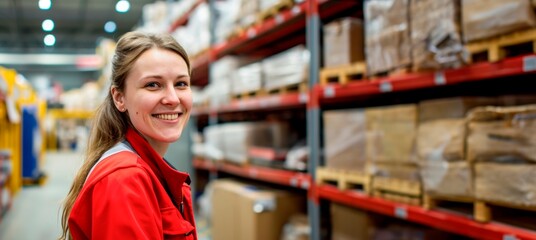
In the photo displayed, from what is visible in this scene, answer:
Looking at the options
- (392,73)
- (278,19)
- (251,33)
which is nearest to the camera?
(392,73)

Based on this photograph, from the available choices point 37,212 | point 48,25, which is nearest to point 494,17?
point 48,25

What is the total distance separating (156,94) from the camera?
161 cm

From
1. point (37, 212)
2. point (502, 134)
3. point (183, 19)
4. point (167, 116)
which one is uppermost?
point (183, 19)

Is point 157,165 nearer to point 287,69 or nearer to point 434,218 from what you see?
point 434,218

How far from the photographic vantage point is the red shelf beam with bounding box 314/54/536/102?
7.68 ft

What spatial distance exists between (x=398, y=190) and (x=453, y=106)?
2.33 ft

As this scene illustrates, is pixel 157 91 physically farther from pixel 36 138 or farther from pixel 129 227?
pixel 36 138

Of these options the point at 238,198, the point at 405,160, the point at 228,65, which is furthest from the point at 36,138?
the point at 405,160

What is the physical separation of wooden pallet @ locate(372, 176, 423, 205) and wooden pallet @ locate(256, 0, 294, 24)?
1.91 meters

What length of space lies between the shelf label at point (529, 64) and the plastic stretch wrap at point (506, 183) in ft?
1.54

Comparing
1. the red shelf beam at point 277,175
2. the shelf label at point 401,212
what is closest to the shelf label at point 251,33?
the red shelf beam at point 277,175

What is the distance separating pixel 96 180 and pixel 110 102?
1.54ft

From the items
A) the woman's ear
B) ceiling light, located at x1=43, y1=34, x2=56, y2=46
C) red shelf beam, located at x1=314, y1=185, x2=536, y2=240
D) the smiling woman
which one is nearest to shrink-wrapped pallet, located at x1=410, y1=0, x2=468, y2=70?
red shelf beam, located at x1=314, y1=185, x2=536, y2=240

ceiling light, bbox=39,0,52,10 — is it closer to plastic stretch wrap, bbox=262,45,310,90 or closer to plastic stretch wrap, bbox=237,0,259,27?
plastic stretch wrap, bbox=262,45,310,90
